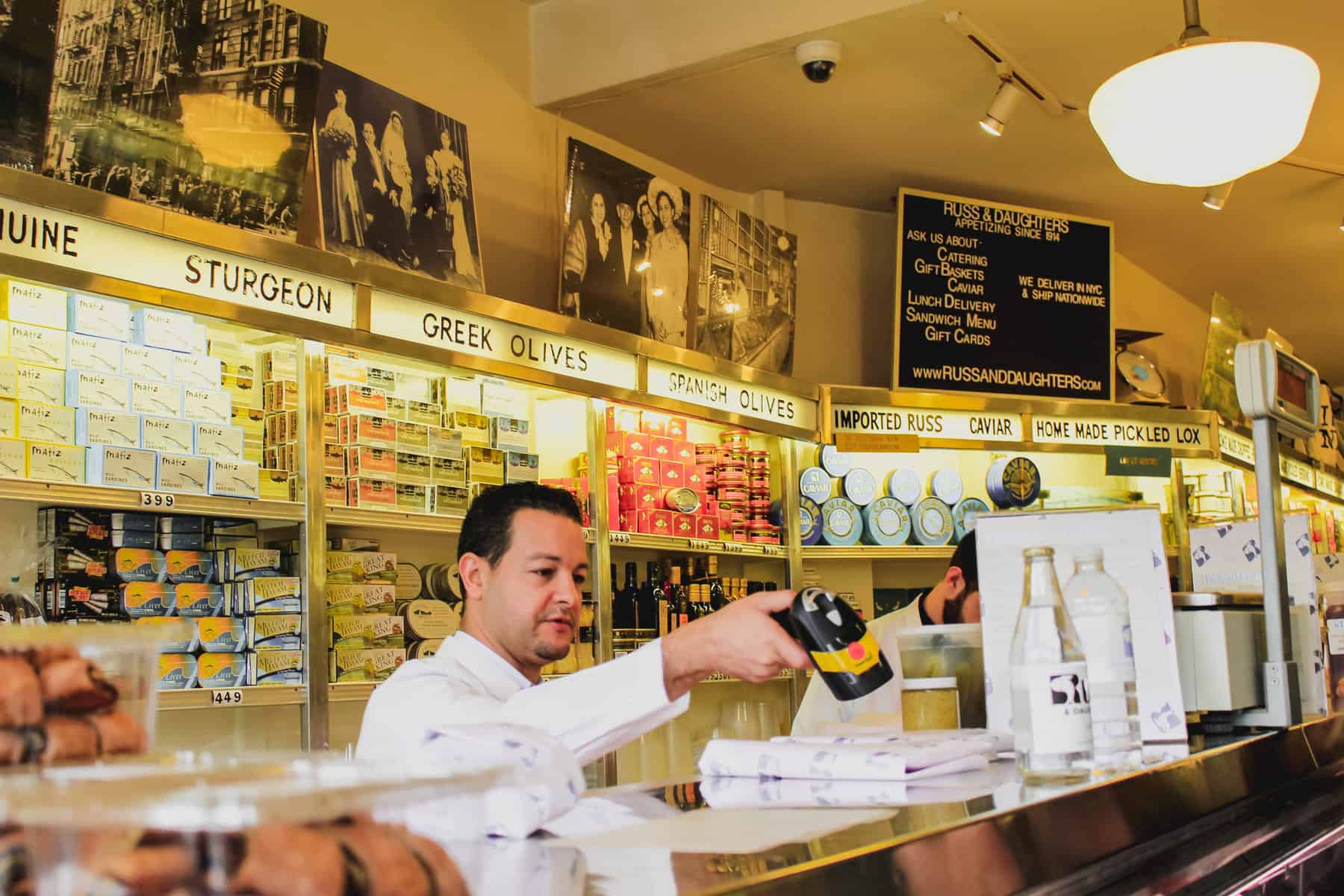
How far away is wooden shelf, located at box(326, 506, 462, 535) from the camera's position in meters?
3.29

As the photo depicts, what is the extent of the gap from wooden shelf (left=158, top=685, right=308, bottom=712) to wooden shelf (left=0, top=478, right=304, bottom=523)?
1.30ft

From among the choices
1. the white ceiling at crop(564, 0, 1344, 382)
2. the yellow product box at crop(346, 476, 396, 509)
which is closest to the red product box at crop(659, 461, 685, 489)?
the yellow product box at crop(346, 476, 396, 509)

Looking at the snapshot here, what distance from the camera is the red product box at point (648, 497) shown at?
449 centimetres

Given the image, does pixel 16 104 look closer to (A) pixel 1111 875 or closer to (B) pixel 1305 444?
(A) pixel 1111 875

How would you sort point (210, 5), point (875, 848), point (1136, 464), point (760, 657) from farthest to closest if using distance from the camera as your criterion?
point (1136, 464) → point (210, 5) → point (760, 657) → point (875, 848)

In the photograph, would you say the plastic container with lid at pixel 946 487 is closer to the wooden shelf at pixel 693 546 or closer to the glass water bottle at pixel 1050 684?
the wooden shelf at pixel 693 546

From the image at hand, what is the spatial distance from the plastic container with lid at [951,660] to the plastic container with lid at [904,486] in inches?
139

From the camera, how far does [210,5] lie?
122 inches

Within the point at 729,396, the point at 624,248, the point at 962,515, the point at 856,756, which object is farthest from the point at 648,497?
the point at 856,756

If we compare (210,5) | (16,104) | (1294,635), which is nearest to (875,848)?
(1294,635)

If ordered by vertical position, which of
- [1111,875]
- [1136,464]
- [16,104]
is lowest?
[1111,875]

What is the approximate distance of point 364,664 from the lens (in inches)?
131

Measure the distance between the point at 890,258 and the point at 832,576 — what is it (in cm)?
187

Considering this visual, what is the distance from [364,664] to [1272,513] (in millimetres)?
2159
